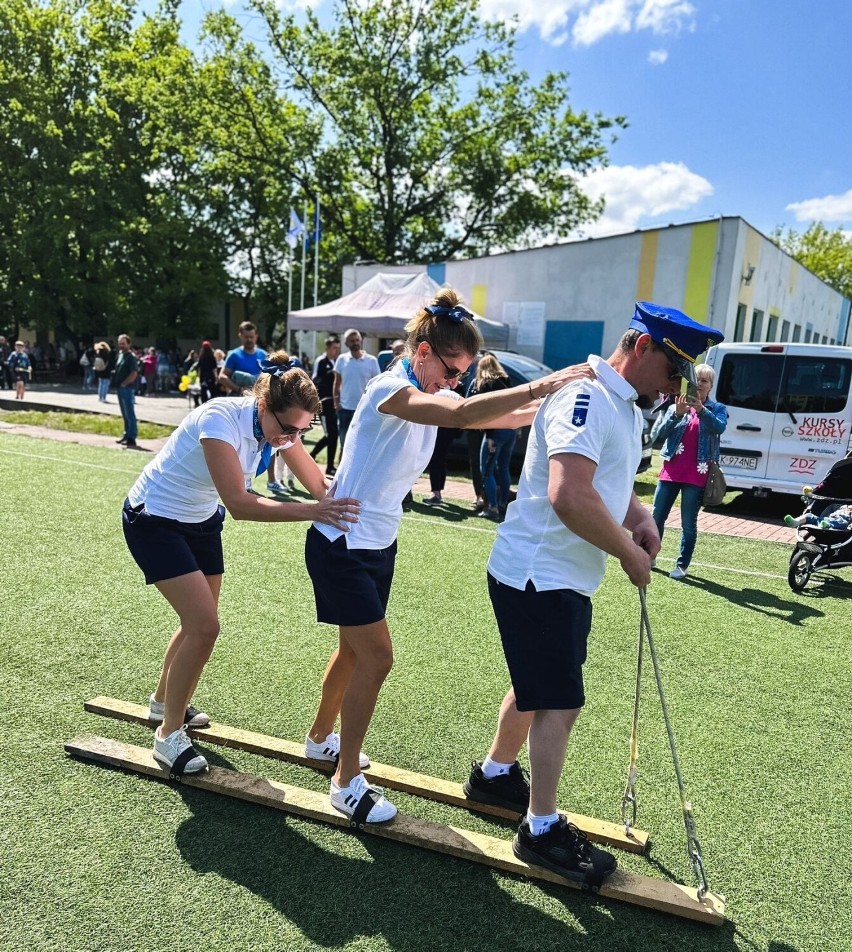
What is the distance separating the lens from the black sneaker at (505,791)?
9.90 ft

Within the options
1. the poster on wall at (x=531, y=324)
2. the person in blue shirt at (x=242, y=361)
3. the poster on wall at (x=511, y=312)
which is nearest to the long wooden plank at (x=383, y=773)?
the person in blue shirt at (x=242, y=361)

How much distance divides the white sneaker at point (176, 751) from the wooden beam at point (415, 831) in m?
0.03

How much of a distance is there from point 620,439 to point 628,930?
159cm

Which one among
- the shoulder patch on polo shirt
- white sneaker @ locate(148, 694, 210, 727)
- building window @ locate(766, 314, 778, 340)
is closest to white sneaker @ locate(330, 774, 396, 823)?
white sneaker @ locate(148, 694, 210, 727)

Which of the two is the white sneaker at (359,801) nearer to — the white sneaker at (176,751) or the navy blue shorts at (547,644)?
the white sneaker at (176,751)

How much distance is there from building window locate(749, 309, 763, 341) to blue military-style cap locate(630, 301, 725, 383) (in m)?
17.8

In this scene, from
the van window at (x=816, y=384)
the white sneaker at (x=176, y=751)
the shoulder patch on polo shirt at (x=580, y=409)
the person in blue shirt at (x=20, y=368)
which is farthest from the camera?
the person in blue shirt at (x=20, y=368)

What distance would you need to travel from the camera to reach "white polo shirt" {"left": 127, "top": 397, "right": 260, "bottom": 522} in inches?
117

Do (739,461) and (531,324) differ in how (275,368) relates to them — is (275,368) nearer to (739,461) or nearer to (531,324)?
(739,461)

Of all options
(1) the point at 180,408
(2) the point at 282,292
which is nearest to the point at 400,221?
(2) the point at 282,292

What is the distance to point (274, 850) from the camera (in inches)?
107

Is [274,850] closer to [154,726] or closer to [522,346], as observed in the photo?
[154,726]

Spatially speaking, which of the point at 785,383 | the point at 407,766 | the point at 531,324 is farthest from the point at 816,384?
the point at 531,324

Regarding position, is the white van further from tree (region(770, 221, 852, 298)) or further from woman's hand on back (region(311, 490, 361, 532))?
tree (region(770, 221, 852, 298))
